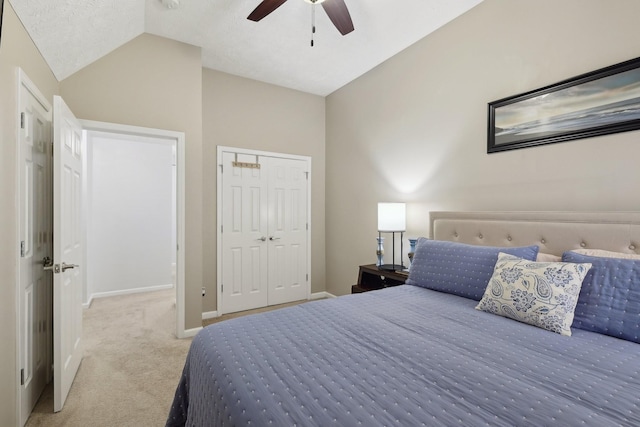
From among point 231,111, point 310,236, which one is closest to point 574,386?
point 310,236

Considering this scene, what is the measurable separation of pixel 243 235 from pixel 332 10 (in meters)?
2.61

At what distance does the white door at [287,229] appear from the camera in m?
4.00

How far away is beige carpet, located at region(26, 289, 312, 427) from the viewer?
6.23 feet

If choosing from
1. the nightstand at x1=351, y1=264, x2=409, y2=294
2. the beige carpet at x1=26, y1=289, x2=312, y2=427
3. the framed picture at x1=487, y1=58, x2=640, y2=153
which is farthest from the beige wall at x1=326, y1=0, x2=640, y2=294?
the beige carpet at x1=26, y1=289, x2=312, y2=427

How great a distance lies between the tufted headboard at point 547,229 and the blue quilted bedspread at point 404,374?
63 centimetres

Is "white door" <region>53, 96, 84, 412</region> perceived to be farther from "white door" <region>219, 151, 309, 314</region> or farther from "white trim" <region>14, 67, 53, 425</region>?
"white door" <region>219, 151, 309, 314</region>

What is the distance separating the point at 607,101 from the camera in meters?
1.82

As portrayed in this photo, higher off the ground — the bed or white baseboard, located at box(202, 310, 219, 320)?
the bed

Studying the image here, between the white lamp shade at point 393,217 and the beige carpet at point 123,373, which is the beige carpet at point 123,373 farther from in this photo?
the white lamp shade at point 393,217

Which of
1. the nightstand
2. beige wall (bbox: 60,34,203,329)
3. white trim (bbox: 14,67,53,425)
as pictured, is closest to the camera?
white trim (bbox: 14,67,53,425)

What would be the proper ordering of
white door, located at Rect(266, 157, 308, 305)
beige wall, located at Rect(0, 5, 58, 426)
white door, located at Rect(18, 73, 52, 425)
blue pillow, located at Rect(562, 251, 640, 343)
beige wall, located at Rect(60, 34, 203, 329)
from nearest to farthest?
blue pillow, located at Rect(562, 251, 640, 343), beige wall, located at Rect(0, 5, 58, 426), white door, located at Rect(18, 73, 52, 425), beige wall, located at Rect(60, 34, 203, 329), white door, located at Rect(266, 157, 308, 305)

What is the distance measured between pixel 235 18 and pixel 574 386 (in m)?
3.18

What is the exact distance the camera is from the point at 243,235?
3.79 m

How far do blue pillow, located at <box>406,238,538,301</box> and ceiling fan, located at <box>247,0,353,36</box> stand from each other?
5.66 ft
